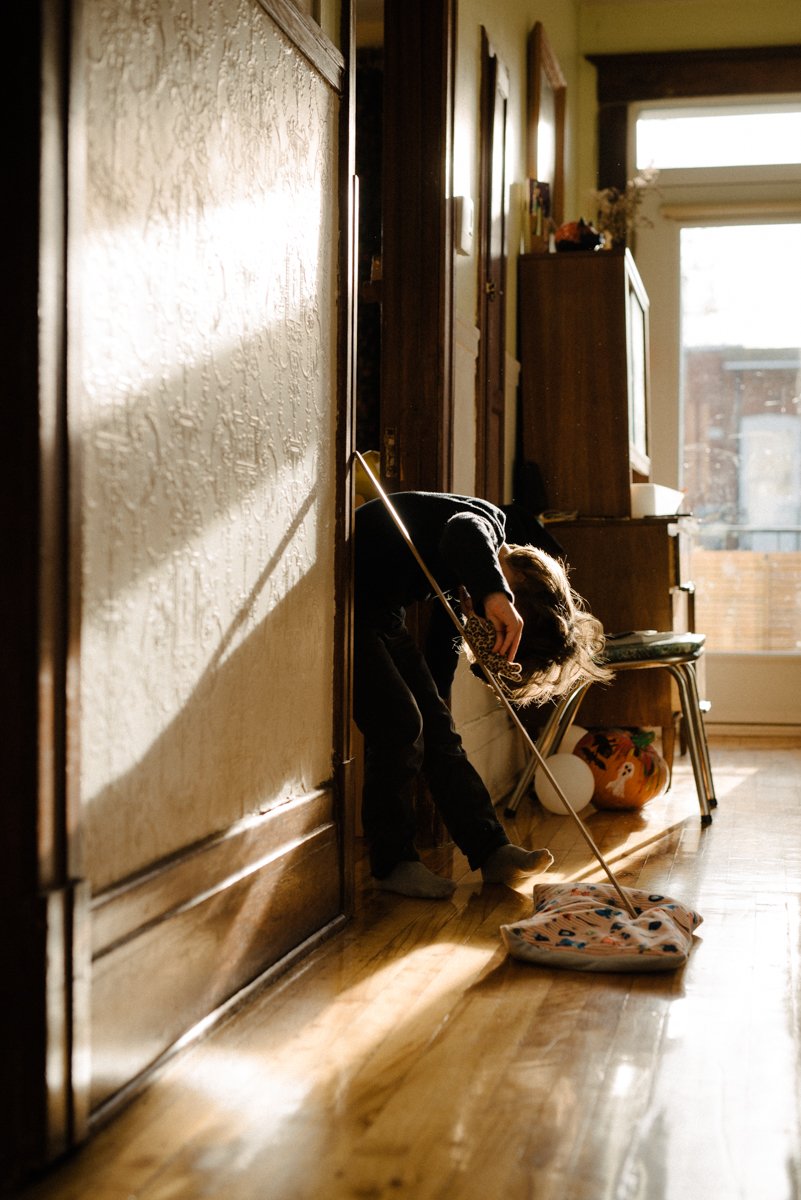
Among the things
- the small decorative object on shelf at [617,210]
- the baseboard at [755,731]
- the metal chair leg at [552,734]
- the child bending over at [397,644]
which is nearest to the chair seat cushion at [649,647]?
the metal chair leg at [552,734]

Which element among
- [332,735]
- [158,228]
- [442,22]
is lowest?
[332,735]

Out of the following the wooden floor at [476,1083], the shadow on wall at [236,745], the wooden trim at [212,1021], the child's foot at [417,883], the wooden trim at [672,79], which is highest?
the wooden trim at [672,79]

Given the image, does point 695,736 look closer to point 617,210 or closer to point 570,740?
point 570,740

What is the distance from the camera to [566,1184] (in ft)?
4.33

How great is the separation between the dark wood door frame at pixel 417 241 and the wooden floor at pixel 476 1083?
1.19 meters

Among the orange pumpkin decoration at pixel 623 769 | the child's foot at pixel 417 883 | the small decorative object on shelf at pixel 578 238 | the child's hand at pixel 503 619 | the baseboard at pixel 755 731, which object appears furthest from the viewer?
the baseboard at pixel 755 731

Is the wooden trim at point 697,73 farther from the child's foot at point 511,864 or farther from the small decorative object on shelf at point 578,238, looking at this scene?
the child's foot at point 511,864

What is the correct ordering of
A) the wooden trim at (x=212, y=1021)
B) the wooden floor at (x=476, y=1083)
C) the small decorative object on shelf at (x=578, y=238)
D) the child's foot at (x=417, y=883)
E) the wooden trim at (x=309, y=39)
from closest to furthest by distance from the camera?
1. the wooden floor at (x=476, y=1083)
2. the wooden trim at (x=212, y=1021)
3. the wooden trim at (x=309, y=39)
4. the child's foot at (x=417, y=883)
5. the small decorative object on shelf at (x=578, y=238)

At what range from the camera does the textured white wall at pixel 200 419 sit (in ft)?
4.90

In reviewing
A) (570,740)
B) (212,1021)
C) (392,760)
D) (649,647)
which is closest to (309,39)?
→ (392,760)

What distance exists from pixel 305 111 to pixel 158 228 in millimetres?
690

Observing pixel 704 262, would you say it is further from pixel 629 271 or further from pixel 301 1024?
pixel 301 1024

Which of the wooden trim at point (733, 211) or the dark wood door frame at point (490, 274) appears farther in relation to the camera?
the wooden trim at point (733, 211)

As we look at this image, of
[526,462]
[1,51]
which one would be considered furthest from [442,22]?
[1,51]
